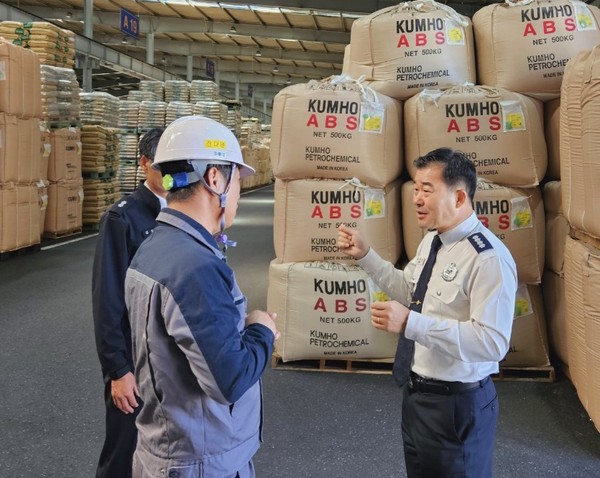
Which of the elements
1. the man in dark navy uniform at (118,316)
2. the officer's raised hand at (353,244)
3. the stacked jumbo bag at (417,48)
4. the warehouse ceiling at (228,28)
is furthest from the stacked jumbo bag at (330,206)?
the warehouse ceiling at (228,28)

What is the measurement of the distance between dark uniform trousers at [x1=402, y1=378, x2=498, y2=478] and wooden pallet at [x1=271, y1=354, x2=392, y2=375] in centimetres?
209

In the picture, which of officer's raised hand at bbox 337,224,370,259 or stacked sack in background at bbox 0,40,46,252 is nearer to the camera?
officer's raised hand at bbox 337,224,370,259

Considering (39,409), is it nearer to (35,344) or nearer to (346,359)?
(35,344)

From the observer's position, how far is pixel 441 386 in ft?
6.22

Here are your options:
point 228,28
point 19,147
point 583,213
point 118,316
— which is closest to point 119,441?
point 118,316

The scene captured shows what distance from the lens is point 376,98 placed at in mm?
3850

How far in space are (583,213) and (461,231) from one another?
4.32ft

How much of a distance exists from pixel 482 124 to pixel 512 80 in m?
0.41

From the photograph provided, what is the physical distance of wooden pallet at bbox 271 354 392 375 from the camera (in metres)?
4.04

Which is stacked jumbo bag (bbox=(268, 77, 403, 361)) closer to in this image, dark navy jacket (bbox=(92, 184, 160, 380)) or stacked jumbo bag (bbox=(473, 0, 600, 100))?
stacked jumbo bag (bbox=(473, 0, 600, 100))

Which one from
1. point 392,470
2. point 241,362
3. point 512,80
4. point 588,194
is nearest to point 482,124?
point 512,80

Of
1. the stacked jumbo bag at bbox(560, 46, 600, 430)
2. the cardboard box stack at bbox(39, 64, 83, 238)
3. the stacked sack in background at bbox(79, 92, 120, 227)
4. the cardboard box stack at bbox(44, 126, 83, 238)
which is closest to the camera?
the stacked jumbo bag at bbox(560, 46, 600, 430)

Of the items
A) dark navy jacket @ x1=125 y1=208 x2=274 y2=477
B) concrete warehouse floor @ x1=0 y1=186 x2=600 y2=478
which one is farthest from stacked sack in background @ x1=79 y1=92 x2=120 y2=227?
dark navy jacket @ x1=125 y1=208 x2=274 y2=477

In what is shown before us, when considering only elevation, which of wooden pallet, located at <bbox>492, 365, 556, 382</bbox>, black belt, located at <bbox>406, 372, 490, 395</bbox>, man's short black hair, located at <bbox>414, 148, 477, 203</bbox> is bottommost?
wooden pallet, located at <bbox>492, 365, 556, 382</bbox>
